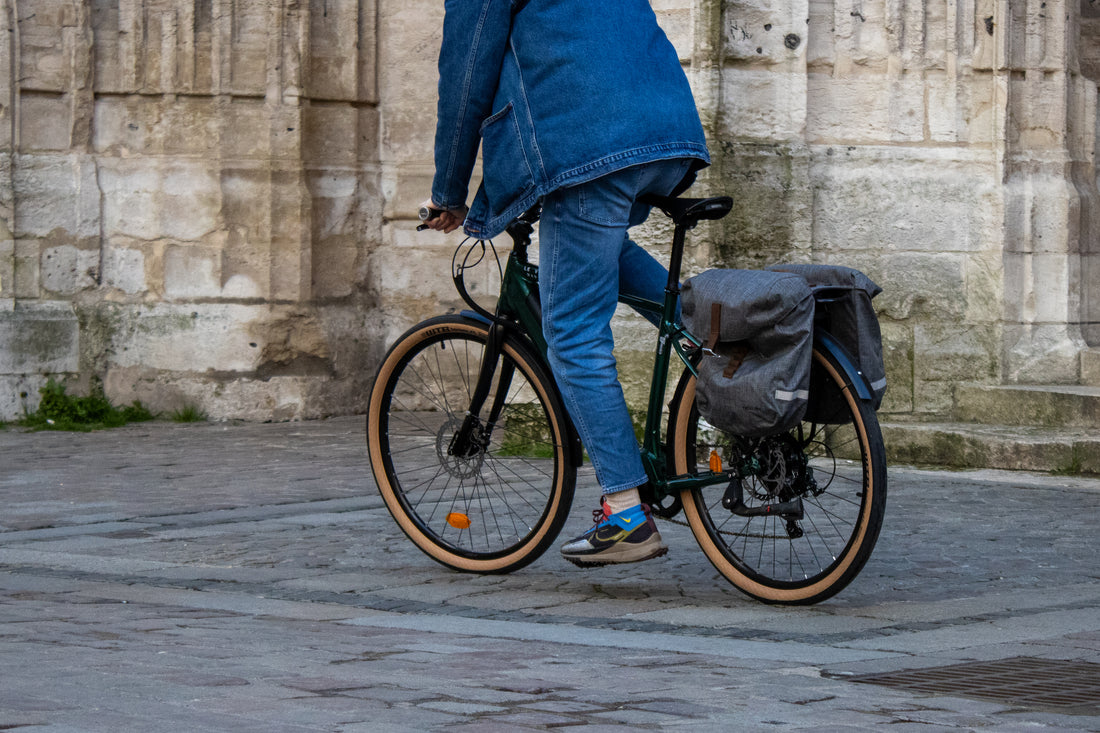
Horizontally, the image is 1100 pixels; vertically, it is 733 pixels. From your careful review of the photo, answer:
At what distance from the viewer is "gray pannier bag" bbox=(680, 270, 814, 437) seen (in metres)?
4.20

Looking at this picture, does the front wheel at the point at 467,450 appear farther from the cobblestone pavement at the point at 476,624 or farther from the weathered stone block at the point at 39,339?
the weathered stone block at the point at 39,339

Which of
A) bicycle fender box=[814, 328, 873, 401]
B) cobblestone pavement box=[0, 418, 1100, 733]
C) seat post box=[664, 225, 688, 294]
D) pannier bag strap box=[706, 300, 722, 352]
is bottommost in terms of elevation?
cobblestone pavement box=[0, 418, 1100, 733]

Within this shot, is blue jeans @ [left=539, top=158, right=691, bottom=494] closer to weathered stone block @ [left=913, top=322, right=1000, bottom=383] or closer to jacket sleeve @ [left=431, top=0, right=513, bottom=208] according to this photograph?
jacket sleeve @ [left=431, top=0, right=513, bottom=208]

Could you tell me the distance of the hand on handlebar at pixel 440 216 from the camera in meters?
4.83

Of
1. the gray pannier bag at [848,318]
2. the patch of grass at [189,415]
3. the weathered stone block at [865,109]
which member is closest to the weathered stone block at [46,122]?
the patch of grass at [189,415]

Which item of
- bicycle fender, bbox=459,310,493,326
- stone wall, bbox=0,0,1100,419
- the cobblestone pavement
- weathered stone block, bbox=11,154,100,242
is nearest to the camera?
the cobblestone pavement

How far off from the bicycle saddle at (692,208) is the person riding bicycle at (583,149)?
78mm

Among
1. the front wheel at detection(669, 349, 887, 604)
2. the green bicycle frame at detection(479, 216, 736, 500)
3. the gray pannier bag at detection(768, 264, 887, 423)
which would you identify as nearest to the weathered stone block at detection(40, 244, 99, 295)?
the green bicycle frame at detection(479, 216, 736, 500)

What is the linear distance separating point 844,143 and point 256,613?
4.64 metres

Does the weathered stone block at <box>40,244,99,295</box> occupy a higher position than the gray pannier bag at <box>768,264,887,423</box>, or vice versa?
the weathered stone block at <box>40,244,99,295</box>

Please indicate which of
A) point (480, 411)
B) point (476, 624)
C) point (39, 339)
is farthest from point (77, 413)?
point (476, 624)

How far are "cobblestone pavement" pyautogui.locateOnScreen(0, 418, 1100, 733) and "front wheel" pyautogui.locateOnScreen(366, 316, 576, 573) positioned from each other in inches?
4.6

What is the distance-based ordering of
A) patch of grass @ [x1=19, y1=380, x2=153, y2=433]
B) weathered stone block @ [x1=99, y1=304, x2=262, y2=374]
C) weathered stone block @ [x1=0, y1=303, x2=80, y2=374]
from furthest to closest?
1. weathered stone block @ [x1=99, y1=304, x2=262, y2=374]
2. weathered stone block @ [x1=0, y1=303, x2=80, y2=374]
3. patch of grass @ [x1=19, y1=380, x2=153, y2=433]

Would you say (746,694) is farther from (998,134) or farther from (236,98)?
(236,98)
